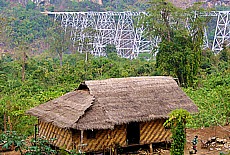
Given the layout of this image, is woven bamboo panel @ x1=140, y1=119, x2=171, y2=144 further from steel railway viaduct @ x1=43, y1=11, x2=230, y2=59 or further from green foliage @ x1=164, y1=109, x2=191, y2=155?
steel railway viaduct @ x1=43, y1=11, x2=230, y2=59

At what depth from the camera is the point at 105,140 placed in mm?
12258

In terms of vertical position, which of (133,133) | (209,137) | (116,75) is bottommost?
(209,137)

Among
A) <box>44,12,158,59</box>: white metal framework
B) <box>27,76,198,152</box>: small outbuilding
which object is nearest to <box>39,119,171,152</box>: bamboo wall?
<box>27,76,198,152</box>: small outbuilding

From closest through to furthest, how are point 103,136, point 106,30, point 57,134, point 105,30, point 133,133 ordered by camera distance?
point 103,136 → point 57,134 → point 133,133 → point 105,30 → point 106,30

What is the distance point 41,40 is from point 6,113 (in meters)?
25.7

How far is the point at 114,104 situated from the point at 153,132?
1588 mm

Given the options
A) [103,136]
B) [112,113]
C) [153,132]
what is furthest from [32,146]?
[153,132]

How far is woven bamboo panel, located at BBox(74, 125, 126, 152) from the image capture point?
12.0 m

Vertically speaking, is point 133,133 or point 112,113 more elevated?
point 112,113

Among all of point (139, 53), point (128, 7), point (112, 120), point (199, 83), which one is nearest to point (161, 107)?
point (112, 120)

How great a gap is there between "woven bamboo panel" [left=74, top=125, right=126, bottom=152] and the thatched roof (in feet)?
1.93

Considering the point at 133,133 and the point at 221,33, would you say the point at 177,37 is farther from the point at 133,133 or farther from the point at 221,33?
the point at 133,133

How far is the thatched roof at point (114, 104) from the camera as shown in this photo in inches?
463

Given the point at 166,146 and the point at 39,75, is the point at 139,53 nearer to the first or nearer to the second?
the point at 39,75
